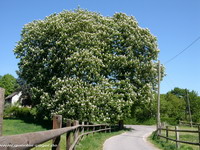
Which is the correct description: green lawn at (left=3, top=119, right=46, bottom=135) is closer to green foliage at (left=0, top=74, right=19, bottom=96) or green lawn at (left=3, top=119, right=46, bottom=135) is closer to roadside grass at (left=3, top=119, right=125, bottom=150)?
roadside grass at (left=3, top=119, right=125, bottom=150)

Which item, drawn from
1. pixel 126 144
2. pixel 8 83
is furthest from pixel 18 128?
pixel 8 83

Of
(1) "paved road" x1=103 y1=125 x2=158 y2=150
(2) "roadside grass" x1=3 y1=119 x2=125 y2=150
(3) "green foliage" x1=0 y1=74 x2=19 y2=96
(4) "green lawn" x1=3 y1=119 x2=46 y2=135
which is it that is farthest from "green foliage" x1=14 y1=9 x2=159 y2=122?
(3) "green foliage" x1=0 y1=74 x2=19 y2=96

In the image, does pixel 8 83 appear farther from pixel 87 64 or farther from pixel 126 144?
pixel 126 144

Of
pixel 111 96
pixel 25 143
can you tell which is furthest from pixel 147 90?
pixel 25 143

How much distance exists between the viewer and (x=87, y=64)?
26469mm

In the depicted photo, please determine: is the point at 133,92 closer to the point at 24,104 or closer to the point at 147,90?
the point at 147,90

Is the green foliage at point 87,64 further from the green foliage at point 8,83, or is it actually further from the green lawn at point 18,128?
the green foliage at point 8,83

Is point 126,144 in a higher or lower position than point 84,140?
lower

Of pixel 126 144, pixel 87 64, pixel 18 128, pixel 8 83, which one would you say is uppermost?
pixel 8 83

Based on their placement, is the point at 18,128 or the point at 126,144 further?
the point at 18,128

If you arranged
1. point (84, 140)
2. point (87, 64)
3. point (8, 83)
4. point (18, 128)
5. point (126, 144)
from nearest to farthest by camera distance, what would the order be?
point (84, 140), point (126, 144), point (18, 128), point (87, 64), point (8, 83)

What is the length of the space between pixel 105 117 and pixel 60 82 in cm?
594

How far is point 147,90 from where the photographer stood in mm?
30719

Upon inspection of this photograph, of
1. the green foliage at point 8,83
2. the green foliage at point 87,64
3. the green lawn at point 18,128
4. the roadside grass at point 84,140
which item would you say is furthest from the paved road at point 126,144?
the green foliage at point 8,83
